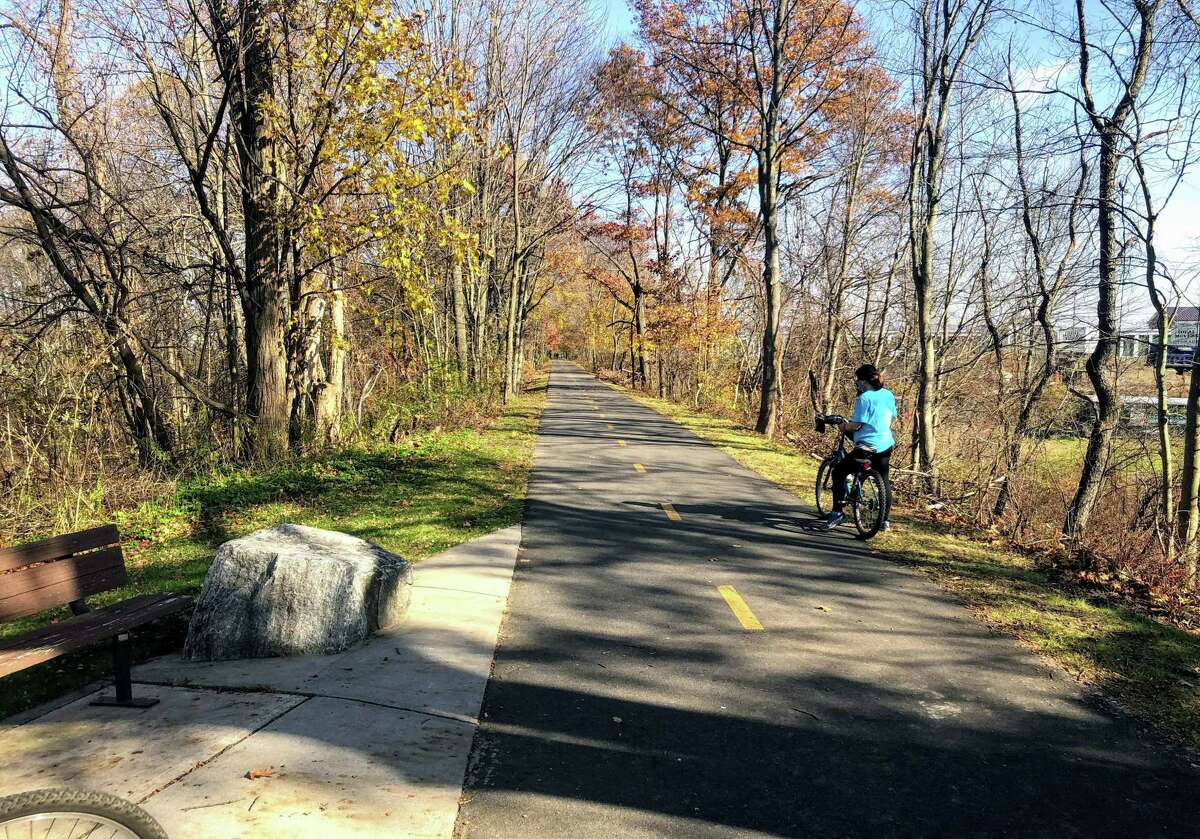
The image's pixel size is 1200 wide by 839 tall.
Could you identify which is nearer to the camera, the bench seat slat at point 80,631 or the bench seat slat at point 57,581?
the bench seat slat at point 80,631

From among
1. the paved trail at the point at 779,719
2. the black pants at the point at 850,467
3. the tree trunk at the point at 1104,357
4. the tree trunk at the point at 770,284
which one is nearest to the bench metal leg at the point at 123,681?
the paved trail at the point at 779,719

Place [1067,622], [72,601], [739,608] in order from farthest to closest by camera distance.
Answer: [739,608] → [1067,622] → [72,601]

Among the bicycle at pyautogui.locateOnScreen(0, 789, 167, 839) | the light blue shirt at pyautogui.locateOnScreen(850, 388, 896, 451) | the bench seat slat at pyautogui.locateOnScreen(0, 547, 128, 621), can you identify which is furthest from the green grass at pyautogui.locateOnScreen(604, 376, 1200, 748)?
the bench seat slat at pyautogui.locateOnScreen(0, 547, 128, 621)

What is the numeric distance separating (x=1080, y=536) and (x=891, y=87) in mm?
19818

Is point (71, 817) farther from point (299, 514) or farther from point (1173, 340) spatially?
point (1173, 340)

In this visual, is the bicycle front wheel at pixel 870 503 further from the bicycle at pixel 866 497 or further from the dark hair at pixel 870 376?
the dark hair at pixel 870 376

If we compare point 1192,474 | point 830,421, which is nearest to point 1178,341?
point 1192,474

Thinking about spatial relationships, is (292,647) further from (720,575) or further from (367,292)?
(367,292)

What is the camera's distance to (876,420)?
8758 mm

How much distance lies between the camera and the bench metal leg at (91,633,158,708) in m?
4.25

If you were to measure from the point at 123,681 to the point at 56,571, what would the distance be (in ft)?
2.93

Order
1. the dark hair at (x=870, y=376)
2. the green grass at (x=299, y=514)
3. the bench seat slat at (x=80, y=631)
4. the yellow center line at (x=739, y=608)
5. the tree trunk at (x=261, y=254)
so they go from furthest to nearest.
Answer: the tree trunk at (x=261, y=254)
the dark hair at (x=870, y=376)
the yellow center line at (x=739, y=608)
the green grass at (x=299, y=514)
the bench seat slat at (x=80, y=631)

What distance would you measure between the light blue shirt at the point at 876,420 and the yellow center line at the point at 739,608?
3.05 meters

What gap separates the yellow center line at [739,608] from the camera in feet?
19.7
